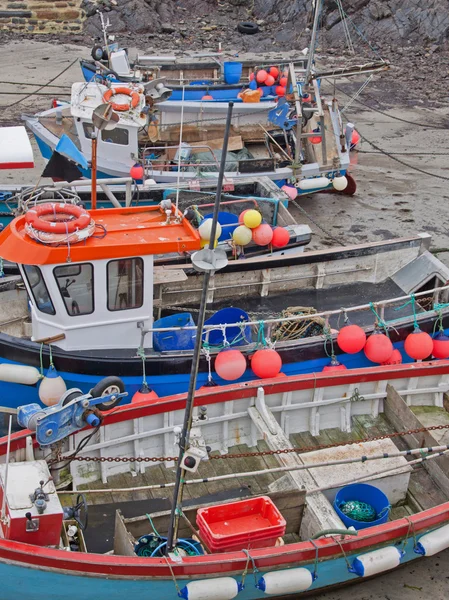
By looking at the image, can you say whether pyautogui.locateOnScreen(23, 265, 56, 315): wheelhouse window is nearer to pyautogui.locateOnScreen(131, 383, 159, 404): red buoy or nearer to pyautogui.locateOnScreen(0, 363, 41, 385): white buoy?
pyautogui.locateOnScreen(0, 363, 41, 385): white buoy

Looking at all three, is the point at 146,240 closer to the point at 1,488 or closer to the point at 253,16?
the point at 1,488

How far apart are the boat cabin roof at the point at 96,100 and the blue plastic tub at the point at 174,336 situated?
16.0ft

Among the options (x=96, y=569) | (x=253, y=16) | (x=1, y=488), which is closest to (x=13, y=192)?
(x=1, y=488)

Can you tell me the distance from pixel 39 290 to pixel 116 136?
18.5 ft

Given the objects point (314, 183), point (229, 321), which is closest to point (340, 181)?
point (314, 183)

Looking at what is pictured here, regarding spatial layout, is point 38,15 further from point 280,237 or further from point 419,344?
point 419,344

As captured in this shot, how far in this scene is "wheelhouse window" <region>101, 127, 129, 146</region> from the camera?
41.9ft

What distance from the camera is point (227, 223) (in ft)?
35.5

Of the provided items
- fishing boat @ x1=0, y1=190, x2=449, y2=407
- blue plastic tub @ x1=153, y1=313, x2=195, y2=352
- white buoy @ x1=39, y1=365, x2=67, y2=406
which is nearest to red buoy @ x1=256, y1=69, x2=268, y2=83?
fishing boat @ x1=0, y1=190, x2=449, y2=407

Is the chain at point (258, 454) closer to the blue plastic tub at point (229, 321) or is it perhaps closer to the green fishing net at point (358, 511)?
the green fishing net at point (358, 511)

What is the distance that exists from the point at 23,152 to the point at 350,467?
530cm

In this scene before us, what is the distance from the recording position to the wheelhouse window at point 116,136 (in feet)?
41.9

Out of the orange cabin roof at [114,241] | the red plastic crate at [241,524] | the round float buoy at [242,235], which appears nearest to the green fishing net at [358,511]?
the red plastic crate at [241,524]

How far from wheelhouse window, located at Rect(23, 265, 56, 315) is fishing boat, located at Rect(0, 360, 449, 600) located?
1.42m
